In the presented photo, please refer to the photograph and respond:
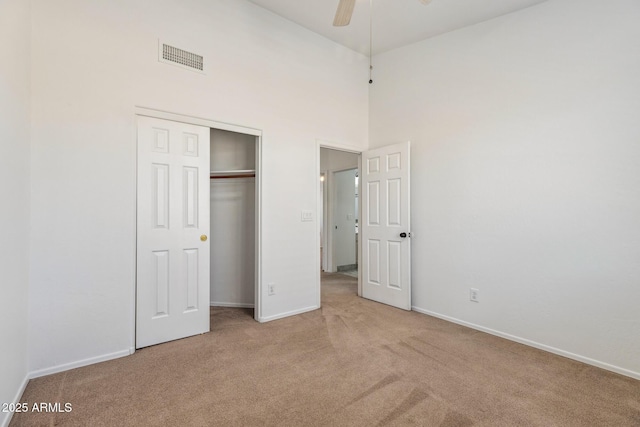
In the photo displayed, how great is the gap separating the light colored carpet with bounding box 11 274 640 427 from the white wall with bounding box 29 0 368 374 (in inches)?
17.1

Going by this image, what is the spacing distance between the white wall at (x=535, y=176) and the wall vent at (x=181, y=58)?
8.01 feet

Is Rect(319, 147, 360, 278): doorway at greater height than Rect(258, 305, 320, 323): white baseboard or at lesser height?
greater

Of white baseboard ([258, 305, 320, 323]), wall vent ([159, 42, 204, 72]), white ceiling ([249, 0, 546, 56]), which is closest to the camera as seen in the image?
wall vent ([159, 42, 204, 72])

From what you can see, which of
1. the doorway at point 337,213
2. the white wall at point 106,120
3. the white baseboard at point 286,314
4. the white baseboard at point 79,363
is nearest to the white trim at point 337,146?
the white wall at point 106,120

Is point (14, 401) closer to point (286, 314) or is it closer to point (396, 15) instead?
point (286, 314)

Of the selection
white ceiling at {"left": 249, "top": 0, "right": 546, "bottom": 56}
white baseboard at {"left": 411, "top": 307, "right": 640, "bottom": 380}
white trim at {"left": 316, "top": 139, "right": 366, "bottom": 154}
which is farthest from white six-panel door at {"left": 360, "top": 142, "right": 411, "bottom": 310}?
white ceiling at {"left": 249, "top": 0, "right": 546, "bottom": 56}

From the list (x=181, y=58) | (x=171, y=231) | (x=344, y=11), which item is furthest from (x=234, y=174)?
(x=344, y=11)

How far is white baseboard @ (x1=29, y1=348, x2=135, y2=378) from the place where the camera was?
6.72ft

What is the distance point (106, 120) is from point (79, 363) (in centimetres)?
188

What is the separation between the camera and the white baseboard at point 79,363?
2047 mm

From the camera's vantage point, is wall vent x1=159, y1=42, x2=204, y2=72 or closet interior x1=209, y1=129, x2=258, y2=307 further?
closet interior x1=209, y1=129, x2=258, y2=307

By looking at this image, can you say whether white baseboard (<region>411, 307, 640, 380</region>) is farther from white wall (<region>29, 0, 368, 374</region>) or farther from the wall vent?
the wall vent

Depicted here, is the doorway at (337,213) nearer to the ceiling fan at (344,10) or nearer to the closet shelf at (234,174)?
the closet shelf at (234,174)

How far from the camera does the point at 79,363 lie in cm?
219
